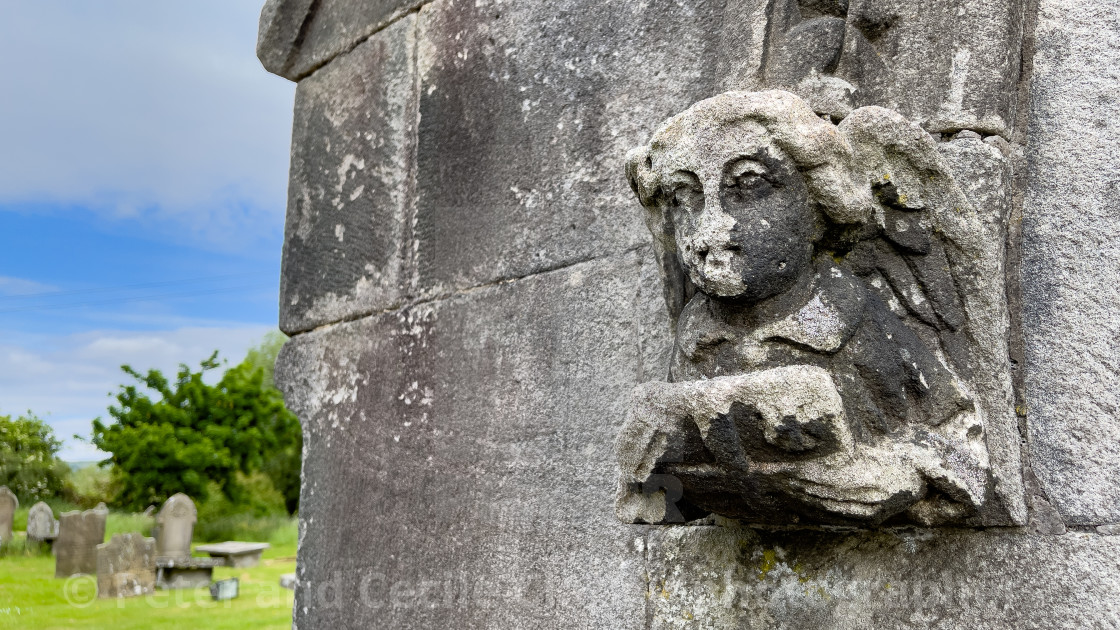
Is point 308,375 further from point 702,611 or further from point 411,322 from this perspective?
point 702,611

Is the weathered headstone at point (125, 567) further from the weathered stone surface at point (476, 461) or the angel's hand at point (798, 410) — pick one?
the angel's hand at point (798, 410)

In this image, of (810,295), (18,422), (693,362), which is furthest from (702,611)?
(18,422)

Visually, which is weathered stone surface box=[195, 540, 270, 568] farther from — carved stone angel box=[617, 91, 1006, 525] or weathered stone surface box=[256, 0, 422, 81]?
carved stone angel box=[617, 91, 1006, 525]

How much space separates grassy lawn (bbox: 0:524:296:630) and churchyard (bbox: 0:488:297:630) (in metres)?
0.01

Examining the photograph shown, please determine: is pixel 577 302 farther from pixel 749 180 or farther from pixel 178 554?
pixel 178 554

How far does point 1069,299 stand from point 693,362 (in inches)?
22.1

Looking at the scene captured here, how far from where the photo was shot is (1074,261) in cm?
136

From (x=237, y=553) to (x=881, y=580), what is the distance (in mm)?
12050

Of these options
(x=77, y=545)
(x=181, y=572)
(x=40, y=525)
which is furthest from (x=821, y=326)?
(x=40, y=525)

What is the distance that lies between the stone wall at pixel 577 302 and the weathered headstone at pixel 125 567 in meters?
7.83

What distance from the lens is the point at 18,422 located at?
20.6 metres

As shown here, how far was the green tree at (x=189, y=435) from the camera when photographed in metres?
18.5

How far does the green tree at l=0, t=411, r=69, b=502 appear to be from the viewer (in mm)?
19422

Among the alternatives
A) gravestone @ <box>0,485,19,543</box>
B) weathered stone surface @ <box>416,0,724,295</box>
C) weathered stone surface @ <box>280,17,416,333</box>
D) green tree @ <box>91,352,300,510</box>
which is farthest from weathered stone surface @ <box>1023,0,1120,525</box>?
green tree @ <box>91,352,300,510</box>
